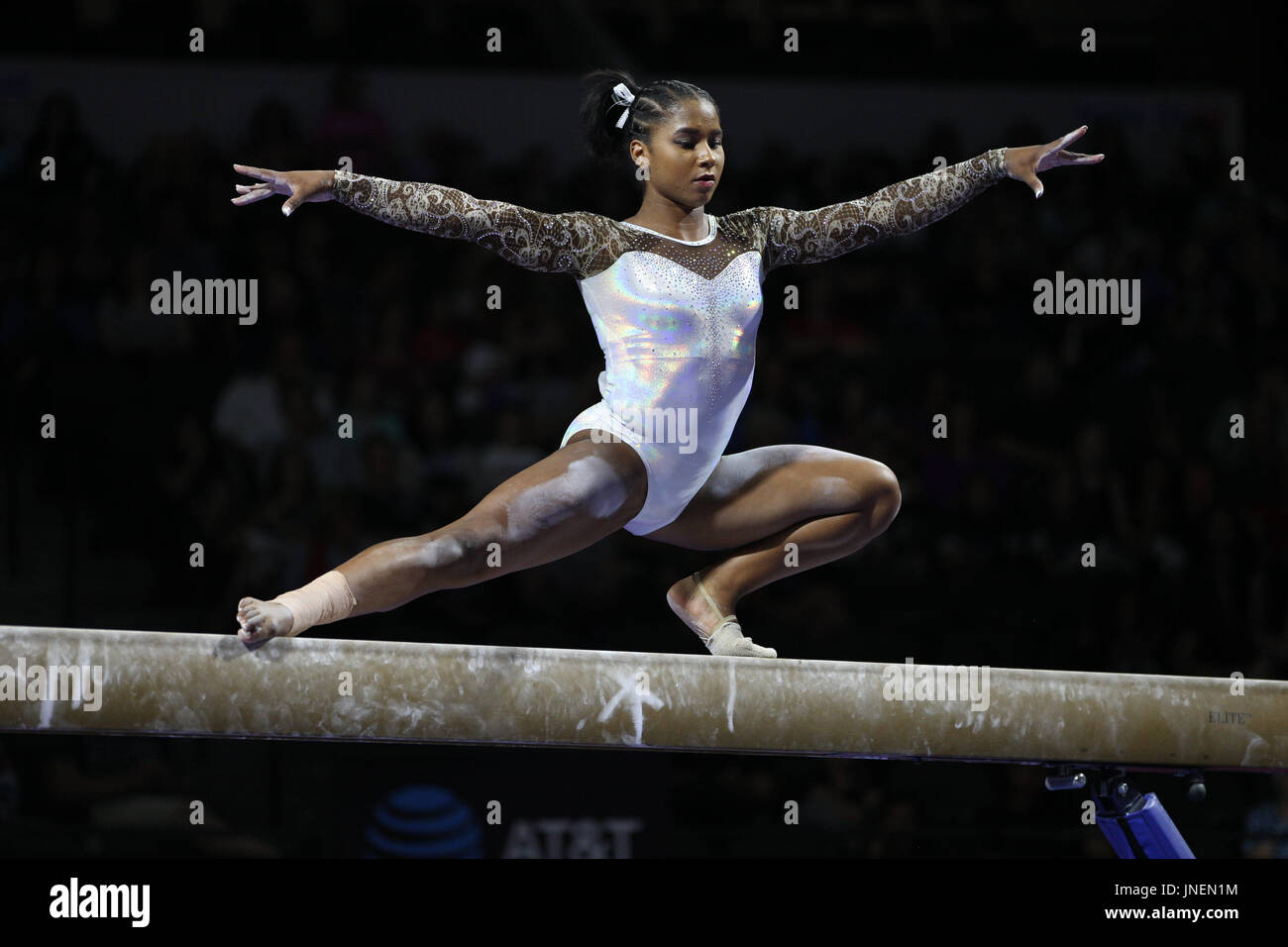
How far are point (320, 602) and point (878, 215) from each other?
172cm

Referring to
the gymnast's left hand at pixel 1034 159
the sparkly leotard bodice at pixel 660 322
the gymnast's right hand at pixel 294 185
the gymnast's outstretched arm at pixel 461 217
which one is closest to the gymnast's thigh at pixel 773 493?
the sparkly leotard bodice at pixel 660 322

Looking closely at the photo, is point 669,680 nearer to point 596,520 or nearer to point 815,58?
point 596,520

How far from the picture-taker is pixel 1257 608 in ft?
22.0

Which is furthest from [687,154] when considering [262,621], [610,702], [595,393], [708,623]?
[595,393]

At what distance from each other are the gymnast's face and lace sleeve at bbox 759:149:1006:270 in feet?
0.69

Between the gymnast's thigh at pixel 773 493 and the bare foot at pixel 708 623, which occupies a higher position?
the gymnast's thigh at pixel 773 493

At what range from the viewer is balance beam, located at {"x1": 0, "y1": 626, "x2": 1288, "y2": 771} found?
11.0 feet

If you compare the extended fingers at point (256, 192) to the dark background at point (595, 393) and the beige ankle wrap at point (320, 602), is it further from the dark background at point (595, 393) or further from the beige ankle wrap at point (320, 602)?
the dark background at point (595, 393)

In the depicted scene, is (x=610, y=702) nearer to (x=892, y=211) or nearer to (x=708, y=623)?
(x=708, y=623)

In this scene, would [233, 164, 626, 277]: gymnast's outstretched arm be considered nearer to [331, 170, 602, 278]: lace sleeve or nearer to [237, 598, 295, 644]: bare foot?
[331, 170, 602, 278]: lace sleeve

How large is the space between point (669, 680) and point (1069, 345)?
14.2 ft

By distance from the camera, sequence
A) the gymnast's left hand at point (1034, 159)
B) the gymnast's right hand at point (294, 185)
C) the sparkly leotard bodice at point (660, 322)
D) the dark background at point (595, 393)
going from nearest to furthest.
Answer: the gymnast's right hand at point (294, 185), the sparkly leotard bodice at point (660, 322), the gymnast's left hand at point (1034, 159), the dark background at point (595, 393)

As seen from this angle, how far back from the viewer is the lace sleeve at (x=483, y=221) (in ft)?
11.6

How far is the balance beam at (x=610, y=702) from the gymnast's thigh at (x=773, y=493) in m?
0.52
